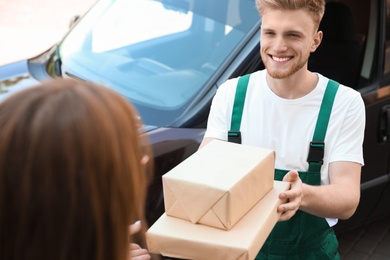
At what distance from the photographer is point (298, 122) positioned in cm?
187

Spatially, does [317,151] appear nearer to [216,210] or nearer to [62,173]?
[216,210]

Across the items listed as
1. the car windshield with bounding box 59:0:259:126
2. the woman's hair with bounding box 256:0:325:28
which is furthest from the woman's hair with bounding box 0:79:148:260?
the car windshield with bounding box 59:0:259:126

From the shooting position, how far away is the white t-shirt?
183 centimetres

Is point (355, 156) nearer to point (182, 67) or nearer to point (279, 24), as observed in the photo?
point (279, 24)

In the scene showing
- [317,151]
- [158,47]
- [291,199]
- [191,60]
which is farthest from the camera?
[158,47]

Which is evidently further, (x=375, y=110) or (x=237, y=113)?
(x=375, y=110)

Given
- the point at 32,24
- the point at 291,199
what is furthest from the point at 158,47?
the point at 32,24

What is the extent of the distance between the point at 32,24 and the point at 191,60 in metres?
8.29

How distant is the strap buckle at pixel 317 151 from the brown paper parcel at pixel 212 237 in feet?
0.98

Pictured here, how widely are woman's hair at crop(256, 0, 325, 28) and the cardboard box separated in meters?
0.52

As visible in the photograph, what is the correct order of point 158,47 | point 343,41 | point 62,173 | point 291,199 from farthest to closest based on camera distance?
point 343,41 < point 158,47 < point 291,199 < point 62,173

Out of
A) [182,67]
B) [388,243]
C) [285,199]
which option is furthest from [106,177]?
[388,243]

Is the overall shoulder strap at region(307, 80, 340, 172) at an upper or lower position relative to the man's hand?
upper

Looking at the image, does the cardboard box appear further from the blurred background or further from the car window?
the blurred background
